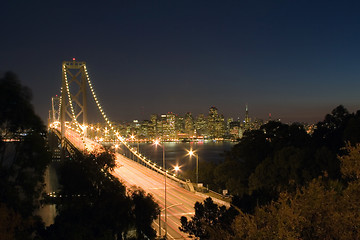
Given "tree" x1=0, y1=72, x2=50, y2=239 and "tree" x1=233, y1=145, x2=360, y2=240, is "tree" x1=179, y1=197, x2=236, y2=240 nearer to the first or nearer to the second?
"tree" x1=233, y1=145, x2=360, y2=240

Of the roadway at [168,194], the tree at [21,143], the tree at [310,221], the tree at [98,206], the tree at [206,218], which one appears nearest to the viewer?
the tree at [310,221]

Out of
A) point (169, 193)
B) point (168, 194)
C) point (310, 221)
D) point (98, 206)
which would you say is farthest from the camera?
point (169, 193)

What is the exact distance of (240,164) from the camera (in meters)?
21.1

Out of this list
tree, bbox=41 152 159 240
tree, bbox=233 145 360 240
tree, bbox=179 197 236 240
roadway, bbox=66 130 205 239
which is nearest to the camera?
tree, bbox=233 145 360 240

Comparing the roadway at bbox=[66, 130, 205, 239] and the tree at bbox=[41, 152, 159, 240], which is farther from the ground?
the tree at bbox=[41, 152, 159, 240]

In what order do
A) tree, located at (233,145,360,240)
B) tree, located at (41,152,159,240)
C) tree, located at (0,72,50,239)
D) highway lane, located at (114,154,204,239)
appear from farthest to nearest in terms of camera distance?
highway lane, located at (114,154,204,239) < tree, located at (41,152,159,240) < tree, located at (0,72,50,239) < tree, located at (233,145,360,240)

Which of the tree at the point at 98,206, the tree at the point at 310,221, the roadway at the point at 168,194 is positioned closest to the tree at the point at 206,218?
the tree at the point at 98,206

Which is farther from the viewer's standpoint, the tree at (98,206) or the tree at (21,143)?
the tree at (98,206)

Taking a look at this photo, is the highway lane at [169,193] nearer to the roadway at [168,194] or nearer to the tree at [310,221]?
the roadway at [168,194]

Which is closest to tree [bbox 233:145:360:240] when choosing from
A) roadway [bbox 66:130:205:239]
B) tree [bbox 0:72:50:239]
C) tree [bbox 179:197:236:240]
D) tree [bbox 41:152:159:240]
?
tree [bbox 179:197:236:240]

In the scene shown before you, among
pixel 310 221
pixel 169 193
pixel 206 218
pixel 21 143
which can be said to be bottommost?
pixel 169 193

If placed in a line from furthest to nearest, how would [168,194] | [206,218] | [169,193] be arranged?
[169,193] < [168,194] < [206,218]

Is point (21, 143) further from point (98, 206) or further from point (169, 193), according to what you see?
point (169, 193)

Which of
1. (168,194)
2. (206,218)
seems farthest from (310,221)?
(168,194)
